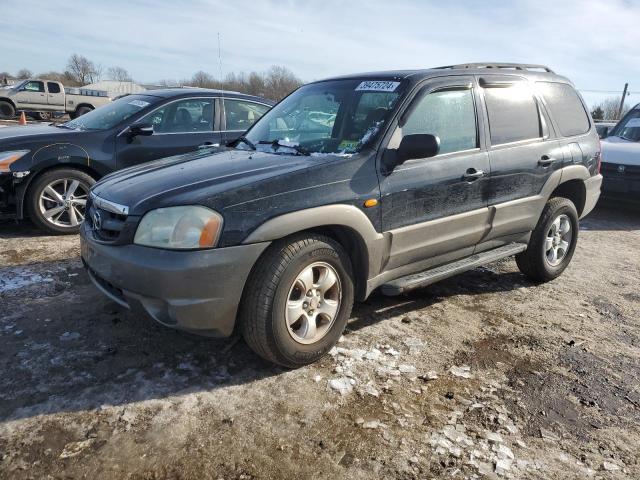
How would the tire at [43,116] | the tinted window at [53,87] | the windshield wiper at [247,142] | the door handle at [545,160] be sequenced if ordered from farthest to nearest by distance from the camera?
the tire at [43,116], the tinted window at [53,87], the door handle at [545,160], the windshield wiper at [247,142]

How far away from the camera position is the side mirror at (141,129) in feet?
18.7

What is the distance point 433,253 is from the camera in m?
3.74

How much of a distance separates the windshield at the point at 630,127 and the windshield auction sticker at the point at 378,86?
283 inches

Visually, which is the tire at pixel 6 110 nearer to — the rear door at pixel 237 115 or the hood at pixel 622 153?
the rear door at pixel 237 115

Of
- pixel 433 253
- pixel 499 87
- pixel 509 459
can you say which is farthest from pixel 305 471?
pixel 499 87

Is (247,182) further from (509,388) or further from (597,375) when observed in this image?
(597,375)

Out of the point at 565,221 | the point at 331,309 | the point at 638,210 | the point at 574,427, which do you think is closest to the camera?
the point at 574,427

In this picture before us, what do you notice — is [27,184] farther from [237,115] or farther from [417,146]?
[417,146]

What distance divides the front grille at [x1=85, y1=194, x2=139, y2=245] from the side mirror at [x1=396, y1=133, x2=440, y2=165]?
1660mm

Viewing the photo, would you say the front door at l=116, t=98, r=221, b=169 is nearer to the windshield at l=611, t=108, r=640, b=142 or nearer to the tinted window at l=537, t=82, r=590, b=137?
the tinted window at l=537, t=82, r=590, b=137

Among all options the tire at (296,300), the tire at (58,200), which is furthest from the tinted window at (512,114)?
the tire at (58,200)

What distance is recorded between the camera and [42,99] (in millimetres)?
26172

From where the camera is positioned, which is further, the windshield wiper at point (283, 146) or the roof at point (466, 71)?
the roof at point (466, 71)

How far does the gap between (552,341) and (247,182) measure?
97.2 inches
